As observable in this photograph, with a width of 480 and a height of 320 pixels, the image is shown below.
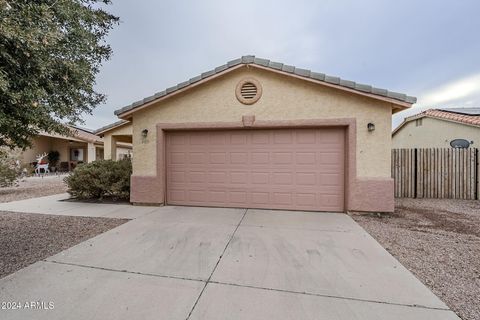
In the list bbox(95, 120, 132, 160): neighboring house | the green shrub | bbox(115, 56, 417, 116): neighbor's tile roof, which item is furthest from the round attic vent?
bbox(95, 120, 132, 160): neighboring house

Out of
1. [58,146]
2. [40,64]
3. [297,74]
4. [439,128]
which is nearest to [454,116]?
[439,128]

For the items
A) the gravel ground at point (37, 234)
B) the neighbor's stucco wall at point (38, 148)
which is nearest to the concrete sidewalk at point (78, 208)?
the gravel ground at point (37, 234)

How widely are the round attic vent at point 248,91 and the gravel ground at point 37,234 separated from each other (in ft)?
15.0

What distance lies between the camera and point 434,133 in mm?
14219

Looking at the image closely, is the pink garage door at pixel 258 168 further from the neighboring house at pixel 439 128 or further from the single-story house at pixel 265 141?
the neighboring house at pixel 439 128

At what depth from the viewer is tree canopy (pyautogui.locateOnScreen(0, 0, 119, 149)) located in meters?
2.61

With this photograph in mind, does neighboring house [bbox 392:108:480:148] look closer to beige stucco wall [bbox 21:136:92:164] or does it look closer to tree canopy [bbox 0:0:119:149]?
tree canopy [bbox 0:0:119:149]

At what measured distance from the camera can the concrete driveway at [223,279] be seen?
7.33 ft

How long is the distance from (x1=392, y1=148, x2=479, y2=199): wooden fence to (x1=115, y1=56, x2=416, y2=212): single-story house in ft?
11.5

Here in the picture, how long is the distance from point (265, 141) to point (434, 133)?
1417 cm

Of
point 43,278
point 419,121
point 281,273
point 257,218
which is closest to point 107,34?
point 43,278

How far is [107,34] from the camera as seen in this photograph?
532cm

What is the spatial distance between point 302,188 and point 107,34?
6.42 meters

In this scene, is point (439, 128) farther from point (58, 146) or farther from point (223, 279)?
point (58, 146)
